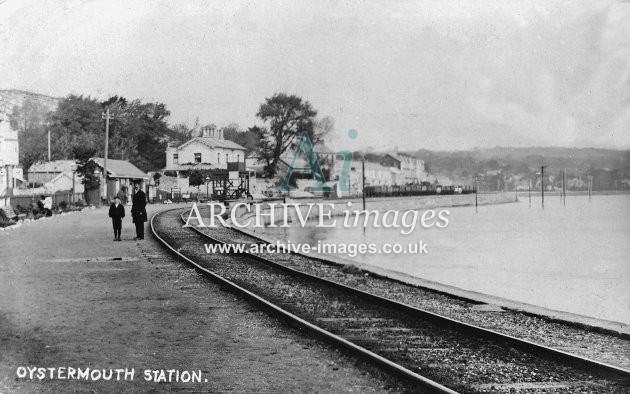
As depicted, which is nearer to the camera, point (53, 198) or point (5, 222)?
point (5, 222)

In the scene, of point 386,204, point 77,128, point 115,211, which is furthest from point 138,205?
point 386,204

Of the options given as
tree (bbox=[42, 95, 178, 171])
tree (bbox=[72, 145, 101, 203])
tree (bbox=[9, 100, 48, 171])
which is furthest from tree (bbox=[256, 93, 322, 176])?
tree (bbox=[9, 100, 48, 171])

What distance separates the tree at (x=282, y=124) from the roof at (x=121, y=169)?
27637mm

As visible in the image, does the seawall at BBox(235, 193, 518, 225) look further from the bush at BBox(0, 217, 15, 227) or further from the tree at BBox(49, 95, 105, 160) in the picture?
the tree at BBox(49, 95, 105, 160)

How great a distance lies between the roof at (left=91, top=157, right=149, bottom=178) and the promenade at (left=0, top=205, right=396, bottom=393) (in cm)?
→ 3190

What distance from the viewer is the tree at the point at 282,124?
15289 millimetres

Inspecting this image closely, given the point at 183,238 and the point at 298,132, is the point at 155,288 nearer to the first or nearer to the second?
the point at 298,132

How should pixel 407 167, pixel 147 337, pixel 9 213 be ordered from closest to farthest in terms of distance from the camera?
pixel 147 337 < pixel 9 213 < pixel 407 167

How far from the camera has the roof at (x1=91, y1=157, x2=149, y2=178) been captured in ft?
147

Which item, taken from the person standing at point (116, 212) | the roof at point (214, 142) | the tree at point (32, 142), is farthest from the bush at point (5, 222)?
the tree at point (32, 142)

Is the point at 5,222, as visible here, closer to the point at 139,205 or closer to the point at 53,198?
the point at 139,205

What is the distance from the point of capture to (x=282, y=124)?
17109 mm

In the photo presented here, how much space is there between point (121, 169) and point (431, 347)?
4099cm

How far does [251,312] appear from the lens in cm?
909
